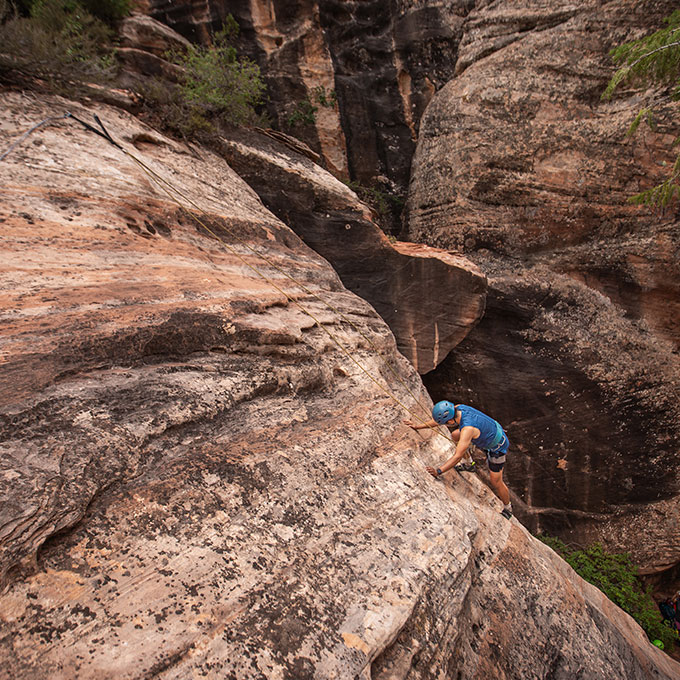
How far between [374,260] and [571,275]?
446 cm

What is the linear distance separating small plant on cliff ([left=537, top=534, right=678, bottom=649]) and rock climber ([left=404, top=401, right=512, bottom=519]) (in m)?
5.17

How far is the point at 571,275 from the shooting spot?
29.0 ft

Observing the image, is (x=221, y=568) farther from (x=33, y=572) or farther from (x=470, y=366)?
(x=470, y=366)

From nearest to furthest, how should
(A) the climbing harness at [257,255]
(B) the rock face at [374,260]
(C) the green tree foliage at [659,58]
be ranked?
(A) the climbing harness at [257,255] < (C) the green tree foliage at [659,58] < (B) the rock face at [374,260]

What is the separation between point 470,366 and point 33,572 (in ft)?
26.1

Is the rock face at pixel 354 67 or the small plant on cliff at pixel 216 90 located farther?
the rock face at pixel 354 67

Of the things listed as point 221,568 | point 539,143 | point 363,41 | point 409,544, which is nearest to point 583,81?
point 539,143

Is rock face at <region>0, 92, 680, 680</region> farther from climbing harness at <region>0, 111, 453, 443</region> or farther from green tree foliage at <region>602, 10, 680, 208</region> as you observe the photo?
green tree foliage at <region>602, 10, 680, 208</region>

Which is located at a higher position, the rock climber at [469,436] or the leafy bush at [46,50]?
the leafy bush at [46,50]

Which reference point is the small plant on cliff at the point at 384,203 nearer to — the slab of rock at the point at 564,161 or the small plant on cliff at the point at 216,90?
the slab of rock at the point at 564,161

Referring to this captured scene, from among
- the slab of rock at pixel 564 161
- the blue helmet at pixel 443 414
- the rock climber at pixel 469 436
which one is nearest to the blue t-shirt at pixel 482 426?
the rock climber at pixel 469 436

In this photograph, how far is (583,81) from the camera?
8.92 meters

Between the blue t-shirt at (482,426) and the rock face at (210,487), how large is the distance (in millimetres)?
453

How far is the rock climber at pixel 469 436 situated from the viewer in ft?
13.3
